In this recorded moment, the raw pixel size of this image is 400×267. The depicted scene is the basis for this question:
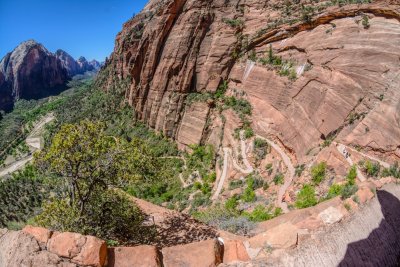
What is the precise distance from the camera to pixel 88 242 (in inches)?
271

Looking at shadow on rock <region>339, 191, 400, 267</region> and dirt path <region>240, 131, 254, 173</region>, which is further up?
shadow on rock <region>339, 191, 400, 267</region>

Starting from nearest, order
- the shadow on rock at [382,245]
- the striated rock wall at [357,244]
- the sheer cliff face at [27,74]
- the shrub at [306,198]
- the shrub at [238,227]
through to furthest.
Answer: the striated rock wall at [357,244] → the shadow on rock at [382,245] → the shrub at [238,227] → the shrub at [306,198] → the sheer cliff face at [27,74]

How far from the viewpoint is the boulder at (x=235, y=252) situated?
295 inches

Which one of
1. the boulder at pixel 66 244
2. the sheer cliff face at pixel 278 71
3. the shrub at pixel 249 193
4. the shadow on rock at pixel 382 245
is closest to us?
the boulder at pixel 66 244

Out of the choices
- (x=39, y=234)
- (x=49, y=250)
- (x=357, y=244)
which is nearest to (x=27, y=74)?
(x=39, y=234)

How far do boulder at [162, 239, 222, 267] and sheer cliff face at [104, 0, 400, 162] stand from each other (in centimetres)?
1847

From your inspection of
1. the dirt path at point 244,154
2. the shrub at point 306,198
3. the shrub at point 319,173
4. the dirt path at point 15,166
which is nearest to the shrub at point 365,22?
the shrub at point 319,173

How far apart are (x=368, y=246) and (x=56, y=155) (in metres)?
12.1

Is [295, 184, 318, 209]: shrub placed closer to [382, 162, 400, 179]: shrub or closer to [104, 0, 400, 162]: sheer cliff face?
[382, 162, 400, 179]: shrub

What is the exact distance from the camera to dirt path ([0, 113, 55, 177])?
79.4 meters

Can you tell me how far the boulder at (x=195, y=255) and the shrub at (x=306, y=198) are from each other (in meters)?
13.7

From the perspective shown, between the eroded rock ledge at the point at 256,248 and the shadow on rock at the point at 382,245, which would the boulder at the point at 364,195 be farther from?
the shadow on rock at the point at 382,245

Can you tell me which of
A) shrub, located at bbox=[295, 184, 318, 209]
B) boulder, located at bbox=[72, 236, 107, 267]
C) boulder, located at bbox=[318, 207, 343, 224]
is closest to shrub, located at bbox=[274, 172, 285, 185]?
shrub, located at bbox=[295, 184, 318, 209]

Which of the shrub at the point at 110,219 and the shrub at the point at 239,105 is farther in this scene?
the shrub at the point at 239,105
